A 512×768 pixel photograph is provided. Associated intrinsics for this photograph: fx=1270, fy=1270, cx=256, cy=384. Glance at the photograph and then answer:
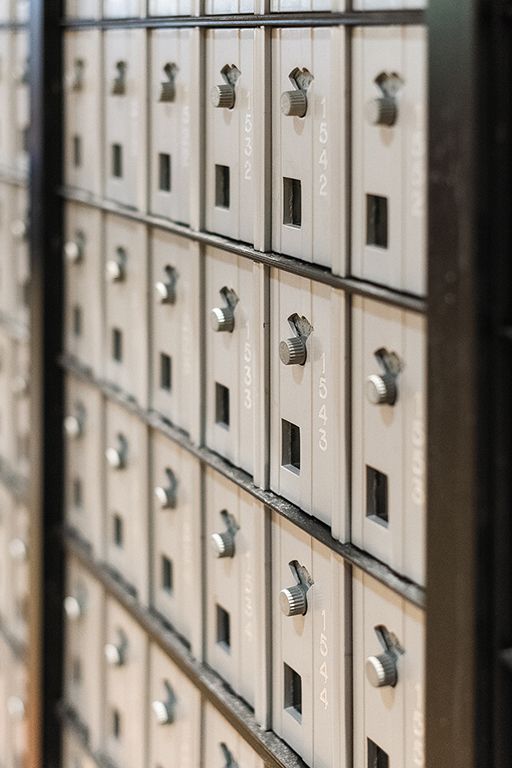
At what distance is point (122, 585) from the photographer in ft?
8.89

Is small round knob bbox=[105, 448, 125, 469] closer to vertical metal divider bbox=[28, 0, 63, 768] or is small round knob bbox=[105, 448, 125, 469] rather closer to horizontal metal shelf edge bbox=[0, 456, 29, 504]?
vertical metal divider bbox=[28, 0, 63, 768]

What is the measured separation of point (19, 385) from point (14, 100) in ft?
2.40

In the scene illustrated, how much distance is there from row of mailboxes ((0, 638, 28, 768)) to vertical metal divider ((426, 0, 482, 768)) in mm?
1988

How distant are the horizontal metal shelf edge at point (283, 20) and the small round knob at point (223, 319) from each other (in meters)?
0.46

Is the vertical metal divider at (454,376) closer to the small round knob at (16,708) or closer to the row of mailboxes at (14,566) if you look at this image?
the row of mailboxes at (14,566)

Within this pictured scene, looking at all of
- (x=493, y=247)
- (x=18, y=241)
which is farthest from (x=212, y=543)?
(x=18, y=241)

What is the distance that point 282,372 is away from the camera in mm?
1977

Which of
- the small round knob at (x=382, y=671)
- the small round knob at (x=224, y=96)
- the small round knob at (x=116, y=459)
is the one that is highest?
the small round knob at (x=224, y=96)

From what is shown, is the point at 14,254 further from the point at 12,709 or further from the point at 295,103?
the point at 295,103

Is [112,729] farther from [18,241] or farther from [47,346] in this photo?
[18,241]

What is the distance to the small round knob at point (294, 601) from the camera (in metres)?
1.93

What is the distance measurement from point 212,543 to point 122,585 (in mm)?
572

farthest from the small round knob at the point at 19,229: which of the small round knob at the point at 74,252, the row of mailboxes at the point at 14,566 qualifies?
the row of mailboxes at the point at 14,566

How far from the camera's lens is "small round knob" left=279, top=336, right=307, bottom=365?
1.89 m
